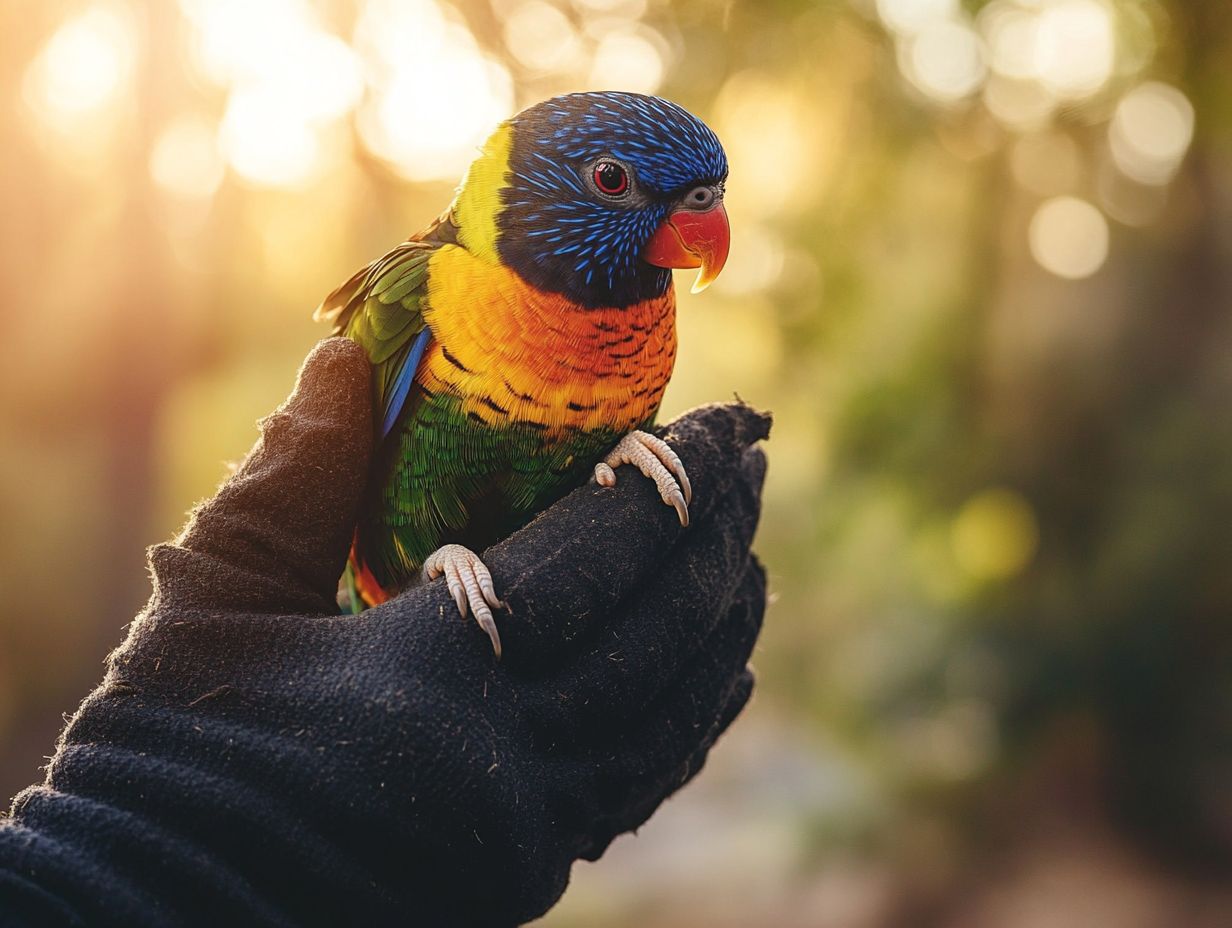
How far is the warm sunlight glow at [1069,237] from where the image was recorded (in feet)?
16.7

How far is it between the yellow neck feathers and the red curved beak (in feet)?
1.04

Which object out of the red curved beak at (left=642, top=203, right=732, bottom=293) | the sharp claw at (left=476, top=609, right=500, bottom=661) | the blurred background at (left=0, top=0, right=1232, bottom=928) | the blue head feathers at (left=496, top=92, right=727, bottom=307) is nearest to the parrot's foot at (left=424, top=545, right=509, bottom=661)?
the sharp claw at (left=476, top=609, right=500, bottom=661)

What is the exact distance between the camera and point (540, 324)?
1706mm

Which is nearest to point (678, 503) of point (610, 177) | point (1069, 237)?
point (610, 177)

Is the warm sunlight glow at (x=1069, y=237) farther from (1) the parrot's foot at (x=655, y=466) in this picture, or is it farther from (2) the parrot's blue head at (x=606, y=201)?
(1) the parrot's foot at (x=655, y=466)

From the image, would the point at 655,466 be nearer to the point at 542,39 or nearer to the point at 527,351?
the point at 527,351

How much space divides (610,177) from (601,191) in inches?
1.4

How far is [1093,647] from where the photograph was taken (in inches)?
192

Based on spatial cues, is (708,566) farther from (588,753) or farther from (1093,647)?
(1093,647)

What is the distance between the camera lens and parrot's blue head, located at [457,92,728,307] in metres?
1.75

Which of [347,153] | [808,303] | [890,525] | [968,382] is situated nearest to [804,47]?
[808,303]

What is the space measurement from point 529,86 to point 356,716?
4588mm

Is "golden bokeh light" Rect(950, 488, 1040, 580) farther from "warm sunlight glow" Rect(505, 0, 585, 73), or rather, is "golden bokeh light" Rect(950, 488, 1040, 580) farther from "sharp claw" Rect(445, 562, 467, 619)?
"sharp claw" Rect(445, 562, 467, 619)

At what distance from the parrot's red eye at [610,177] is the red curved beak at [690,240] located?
0.11 meters
